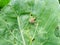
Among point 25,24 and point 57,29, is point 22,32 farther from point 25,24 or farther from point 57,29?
point 57,29

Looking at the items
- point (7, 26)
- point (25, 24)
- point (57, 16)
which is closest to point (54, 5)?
point (57, 16)

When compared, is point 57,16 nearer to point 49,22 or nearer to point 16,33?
point 49,22

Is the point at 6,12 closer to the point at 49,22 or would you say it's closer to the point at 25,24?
the point at 25,24

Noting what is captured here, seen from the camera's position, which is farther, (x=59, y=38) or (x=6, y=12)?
(x=6, y=12)

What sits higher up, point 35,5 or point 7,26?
point 35,5

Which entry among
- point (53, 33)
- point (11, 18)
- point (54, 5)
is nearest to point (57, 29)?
point (53, 33)

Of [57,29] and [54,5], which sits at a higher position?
[54,5]

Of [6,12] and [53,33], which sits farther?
[6,12]

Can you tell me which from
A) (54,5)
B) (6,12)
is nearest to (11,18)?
(6,12)
